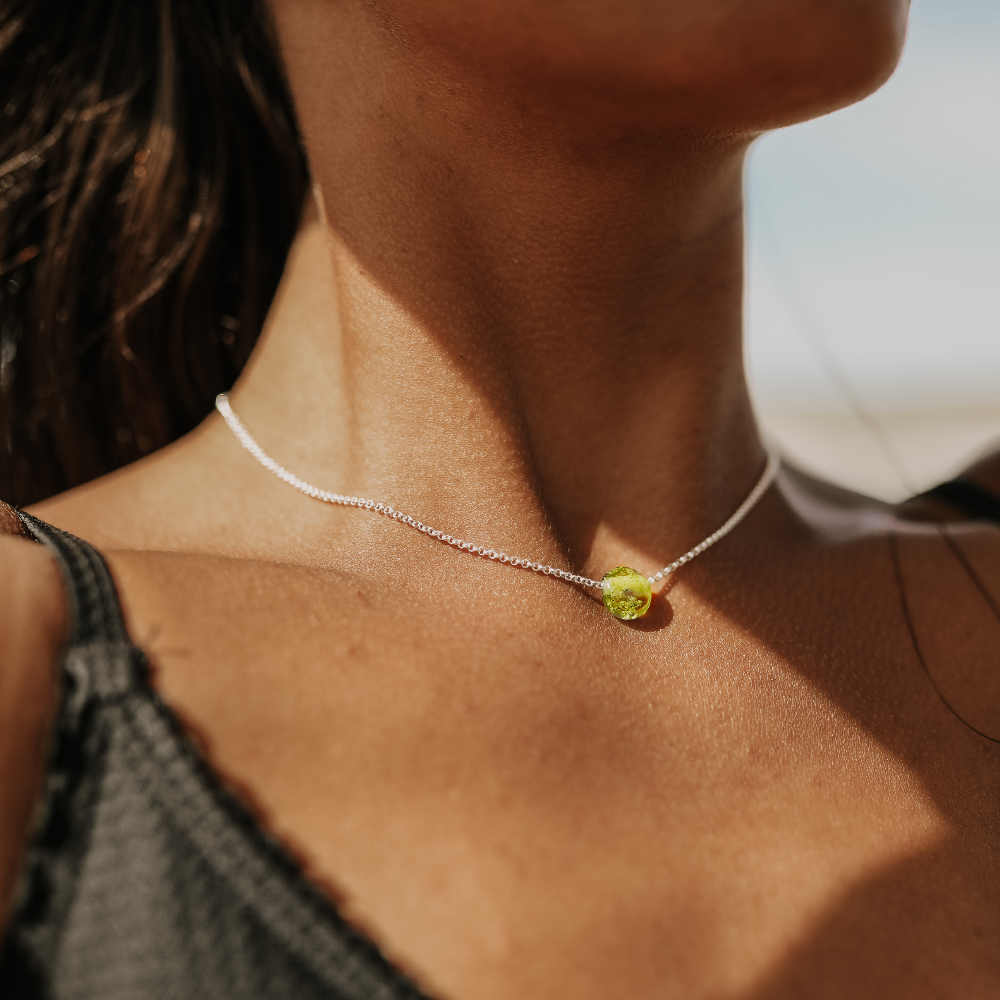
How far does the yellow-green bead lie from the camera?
1.18 m

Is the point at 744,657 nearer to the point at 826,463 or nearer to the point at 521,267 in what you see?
the point at 521,267

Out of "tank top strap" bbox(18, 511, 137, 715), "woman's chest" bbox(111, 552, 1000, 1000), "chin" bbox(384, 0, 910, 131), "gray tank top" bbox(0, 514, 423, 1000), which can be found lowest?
"woman's chest" bbox(111, 552, 1000, 1000)

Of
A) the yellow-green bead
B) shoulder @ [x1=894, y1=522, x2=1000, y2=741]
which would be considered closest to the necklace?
the yellow-green bead

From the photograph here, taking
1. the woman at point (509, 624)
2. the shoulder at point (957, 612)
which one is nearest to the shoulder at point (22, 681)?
the woman at point (509, 624)

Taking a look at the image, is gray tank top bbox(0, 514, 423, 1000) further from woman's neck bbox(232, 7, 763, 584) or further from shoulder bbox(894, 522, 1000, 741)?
shoulder bbox(894, 522, 1000, 741)

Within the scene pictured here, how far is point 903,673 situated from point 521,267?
0.71m

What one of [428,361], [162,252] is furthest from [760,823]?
[162,252]

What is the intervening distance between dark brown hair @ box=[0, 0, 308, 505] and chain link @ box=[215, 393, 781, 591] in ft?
1.10

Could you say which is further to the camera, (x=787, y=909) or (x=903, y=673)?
(x=903, y=673)

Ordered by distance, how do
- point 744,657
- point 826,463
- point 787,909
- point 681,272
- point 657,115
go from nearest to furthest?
point 787,909
point 657,115
point 744,657
point 681,272
point 826,463

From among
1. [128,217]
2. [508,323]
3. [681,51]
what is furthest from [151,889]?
[128,217]

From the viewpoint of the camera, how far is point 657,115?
1034 mm

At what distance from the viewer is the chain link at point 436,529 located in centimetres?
117

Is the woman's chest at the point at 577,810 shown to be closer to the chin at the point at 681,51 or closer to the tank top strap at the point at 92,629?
the tank top strap at the point at 92,629
